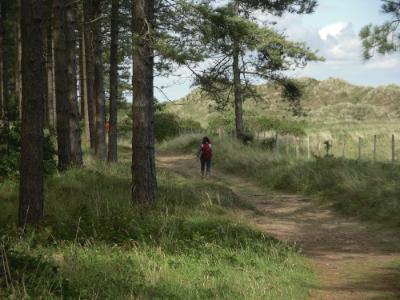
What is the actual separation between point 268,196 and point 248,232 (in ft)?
24.5

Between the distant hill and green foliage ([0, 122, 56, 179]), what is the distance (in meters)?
61.1

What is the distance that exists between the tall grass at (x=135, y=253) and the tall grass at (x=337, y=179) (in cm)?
374

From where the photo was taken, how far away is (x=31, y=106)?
7.82 meters

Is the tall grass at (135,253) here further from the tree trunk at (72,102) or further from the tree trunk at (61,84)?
the tree trunk at (72,102)

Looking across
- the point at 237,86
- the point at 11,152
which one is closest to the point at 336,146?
the point at 237,86

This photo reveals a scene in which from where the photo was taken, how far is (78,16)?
27984mm

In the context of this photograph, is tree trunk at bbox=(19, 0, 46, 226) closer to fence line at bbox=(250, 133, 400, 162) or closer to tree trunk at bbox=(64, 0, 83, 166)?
tree trunk at bbox=(64, 0, 83, 166)

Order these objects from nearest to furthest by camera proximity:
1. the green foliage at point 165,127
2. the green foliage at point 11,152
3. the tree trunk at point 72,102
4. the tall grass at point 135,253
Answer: the tall grass at point 135,253, the green foliage at point 11,152, the tree trunk at point 72,102, the green foliage at point 165,127

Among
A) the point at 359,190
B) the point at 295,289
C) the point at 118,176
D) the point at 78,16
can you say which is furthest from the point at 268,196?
the point at 78,16

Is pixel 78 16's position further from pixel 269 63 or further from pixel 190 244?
pixel 190 244

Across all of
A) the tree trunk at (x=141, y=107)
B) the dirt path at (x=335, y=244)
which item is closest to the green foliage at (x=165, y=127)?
the dirt path at (x=335, y=244)

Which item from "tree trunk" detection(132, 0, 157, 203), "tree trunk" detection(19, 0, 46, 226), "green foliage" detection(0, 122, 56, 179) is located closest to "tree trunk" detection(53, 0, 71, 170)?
"green foliage" detection(0, 122, 56, 179)

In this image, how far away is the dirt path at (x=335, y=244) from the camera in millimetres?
7453

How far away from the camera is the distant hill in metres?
80.1
